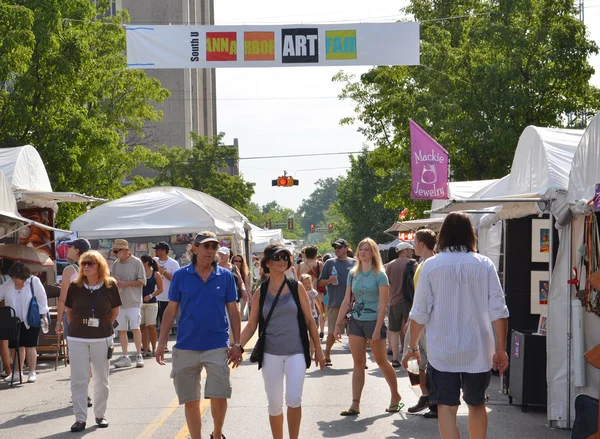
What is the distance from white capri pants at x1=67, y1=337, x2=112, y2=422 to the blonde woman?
2490mm

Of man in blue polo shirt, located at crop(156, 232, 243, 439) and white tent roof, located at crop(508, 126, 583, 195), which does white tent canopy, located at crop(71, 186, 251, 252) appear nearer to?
white tent roof, located at crop(508, 126, 583, 195)

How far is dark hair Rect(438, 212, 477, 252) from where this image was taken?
6848 millimetres

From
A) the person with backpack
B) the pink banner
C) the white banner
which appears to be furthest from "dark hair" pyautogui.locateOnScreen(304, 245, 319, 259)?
the person with backpack

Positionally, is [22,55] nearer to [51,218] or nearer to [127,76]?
[51,218]

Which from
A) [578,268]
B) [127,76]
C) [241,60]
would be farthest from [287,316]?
[127,76]

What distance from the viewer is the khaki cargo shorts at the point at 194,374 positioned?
771 cm

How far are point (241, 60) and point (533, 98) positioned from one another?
10.2 m

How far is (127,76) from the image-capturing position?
37438 mm

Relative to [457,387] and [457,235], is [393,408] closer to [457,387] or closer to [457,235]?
[457,387]

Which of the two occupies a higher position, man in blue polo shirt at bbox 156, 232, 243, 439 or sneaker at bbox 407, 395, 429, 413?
man in blue polo shirt at bbox 156, 232, 243, 439

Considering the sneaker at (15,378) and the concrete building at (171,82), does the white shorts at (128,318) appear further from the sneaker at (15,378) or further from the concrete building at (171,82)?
the concrete building at (171,82)

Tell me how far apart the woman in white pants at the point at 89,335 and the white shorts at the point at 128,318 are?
16.8ft

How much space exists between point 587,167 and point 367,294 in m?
2.65

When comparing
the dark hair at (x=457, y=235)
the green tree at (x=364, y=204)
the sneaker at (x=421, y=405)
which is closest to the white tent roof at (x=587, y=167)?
the dark hair at (x=457, y=235)
